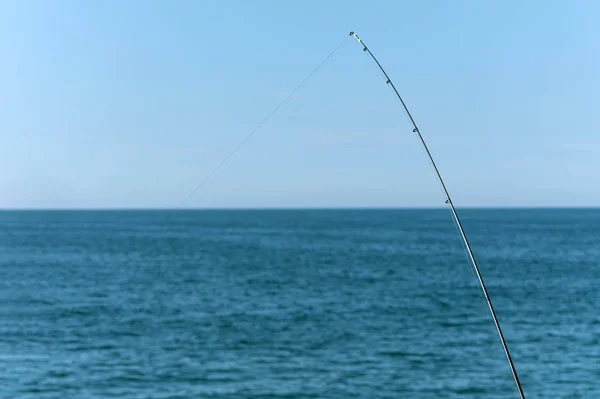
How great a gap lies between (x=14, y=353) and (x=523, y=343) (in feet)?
56.4

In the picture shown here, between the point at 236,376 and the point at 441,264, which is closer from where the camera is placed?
the point at 236,376

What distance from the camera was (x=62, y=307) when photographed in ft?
110

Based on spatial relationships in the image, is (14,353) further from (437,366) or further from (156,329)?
(437,366)

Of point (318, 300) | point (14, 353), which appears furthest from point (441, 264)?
point (14, 353)

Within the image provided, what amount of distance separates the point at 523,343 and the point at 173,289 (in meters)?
21.3

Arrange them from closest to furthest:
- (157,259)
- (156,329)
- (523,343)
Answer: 1. (523,343)
2. (156,329)
3. (157,259)

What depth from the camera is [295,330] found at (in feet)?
87.4

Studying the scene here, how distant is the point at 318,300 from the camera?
115 ft

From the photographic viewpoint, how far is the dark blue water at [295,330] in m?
19.6

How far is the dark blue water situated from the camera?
64.4 feet

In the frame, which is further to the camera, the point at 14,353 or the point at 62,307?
the point at 62,307

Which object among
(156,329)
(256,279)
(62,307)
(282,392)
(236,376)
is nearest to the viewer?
(282,392)

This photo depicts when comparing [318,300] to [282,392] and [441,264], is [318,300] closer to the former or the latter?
[282,392]

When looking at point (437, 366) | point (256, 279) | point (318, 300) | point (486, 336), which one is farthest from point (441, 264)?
point (437, 366)
